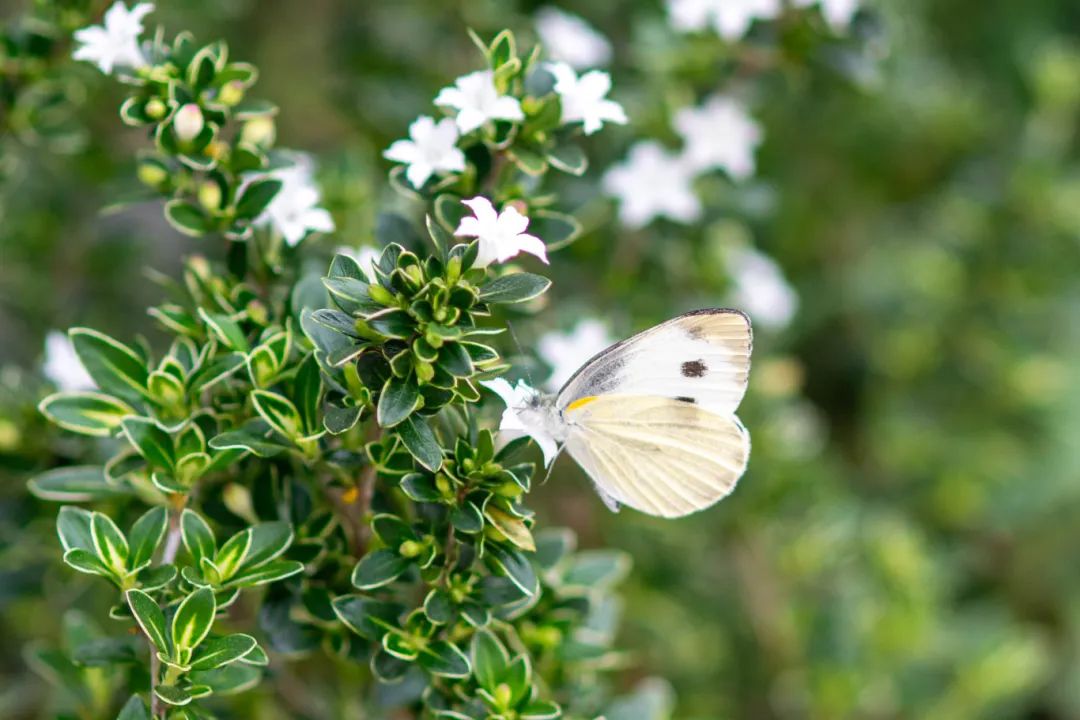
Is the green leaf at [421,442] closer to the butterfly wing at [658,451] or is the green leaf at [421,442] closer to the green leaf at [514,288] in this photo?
the green leaf at [514,288]

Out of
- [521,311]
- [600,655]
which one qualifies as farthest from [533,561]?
[521,311]

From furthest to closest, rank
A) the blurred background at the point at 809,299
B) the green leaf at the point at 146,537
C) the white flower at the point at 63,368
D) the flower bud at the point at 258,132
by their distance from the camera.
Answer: the blurred background at the point at 809,299
the white flower at the point at 63,368
the flower bud at the point at 258,132
the green leaf at the point at 146,537

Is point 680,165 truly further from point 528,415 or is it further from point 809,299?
point 809,299

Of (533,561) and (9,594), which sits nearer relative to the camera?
(533,561)

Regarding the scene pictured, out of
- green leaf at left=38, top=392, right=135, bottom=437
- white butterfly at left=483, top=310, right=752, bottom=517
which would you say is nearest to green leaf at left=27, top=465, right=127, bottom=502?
green leaf at left=38, top=392, right=135, bottom=437

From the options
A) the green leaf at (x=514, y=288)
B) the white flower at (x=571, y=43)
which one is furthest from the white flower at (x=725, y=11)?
the green leaf at (x=514, y=288)

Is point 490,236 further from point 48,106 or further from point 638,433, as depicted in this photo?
point 48,106

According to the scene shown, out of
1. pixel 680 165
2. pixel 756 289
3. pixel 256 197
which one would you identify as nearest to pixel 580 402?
pixel 256 197
